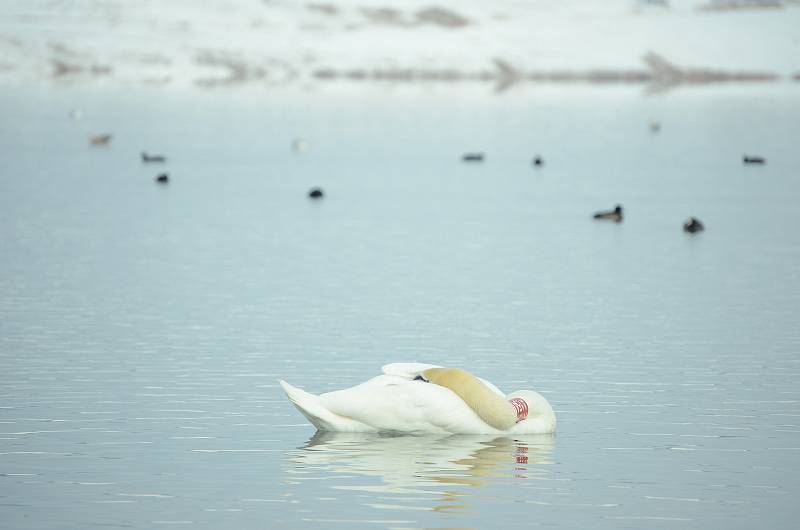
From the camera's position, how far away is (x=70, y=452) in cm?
1423

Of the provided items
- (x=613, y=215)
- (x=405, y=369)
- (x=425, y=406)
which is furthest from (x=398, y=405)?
(x=613, y=215)

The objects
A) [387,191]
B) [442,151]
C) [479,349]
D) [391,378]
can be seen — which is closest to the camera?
[391,378]

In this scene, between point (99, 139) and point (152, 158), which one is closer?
point (152, 158)

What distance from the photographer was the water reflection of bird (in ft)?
43.3

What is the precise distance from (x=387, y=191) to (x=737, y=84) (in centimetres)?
9655

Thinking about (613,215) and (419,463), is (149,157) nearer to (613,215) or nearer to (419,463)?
(613,215)

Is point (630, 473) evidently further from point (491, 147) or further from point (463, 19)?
point (463, 19)

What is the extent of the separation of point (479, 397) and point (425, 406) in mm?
550

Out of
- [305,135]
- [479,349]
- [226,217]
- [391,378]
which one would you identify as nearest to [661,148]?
[305,135]

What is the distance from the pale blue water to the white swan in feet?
0.67

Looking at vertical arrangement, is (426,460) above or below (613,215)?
below

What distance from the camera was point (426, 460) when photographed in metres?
14.1

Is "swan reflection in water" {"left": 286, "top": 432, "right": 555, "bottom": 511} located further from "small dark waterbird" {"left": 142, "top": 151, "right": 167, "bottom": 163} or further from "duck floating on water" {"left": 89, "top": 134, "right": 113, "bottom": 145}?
"duck floating on water" {"left": 89, "top": 134, "right": 113, "bottom": 145}

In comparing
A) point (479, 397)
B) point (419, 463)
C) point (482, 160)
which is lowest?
point (419, 463)
